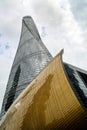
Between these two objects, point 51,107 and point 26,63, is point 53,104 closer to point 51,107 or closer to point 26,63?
point 51,107

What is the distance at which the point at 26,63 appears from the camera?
33531mm

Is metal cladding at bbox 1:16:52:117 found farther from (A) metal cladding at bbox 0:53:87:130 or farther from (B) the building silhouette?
(A) metal cladding at bbox 0:53:87:130

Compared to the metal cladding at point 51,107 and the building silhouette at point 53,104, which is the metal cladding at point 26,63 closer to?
the building silhouette at point 53,104

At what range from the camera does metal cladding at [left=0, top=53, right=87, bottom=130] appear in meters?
13.9

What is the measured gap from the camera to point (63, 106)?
14.5 metres

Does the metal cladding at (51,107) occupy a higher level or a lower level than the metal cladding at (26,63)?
lower

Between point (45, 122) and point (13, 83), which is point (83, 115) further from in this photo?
point (13, 83)

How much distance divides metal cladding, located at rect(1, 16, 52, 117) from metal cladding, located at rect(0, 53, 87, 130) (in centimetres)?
1175

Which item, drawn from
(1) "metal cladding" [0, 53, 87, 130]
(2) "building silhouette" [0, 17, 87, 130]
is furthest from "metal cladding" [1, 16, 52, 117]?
(1) "metal cladding" [0, 53, 87, 130]

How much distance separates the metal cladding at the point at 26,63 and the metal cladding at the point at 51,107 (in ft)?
38.5

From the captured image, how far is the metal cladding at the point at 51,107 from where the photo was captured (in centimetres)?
1390

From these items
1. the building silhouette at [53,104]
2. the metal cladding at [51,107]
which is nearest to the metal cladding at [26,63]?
the building silhouette at [53,104]

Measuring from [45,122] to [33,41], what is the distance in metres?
21.3

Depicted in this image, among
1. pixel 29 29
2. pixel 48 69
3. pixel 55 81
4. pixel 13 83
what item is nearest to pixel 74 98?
pixel 55 81
